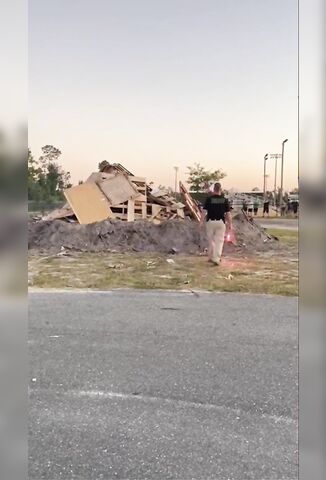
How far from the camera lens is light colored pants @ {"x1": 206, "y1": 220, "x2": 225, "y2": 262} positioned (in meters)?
0.92

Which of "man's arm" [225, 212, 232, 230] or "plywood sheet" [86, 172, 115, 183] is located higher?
"plywood sheet" [86, 172, 115, 183]

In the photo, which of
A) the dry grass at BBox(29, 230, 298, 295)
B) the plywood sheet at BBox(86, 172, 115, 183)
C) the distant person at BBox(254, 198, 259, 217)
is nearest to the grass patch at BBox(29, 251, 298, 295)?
the dry grass at BBox(29, 230, 298, 295)

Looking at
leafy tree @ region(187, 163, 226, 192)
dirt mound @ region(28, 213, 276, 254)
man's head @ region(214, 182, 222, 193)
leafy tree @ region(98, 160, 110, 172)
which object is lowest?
dirt mound @ region(28, 213, 276, 254)

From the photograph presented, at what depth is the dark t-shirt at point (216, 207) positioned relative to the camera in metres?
0.89

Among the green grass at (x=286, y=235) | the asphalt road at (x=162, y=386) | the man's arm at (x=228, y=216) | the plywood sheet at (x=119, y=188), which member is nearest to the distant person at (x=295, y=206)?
the green grass at (x=286, y=235)

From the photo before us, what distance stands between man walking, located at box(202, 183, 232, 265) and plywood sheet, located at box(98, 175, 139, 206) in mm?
211

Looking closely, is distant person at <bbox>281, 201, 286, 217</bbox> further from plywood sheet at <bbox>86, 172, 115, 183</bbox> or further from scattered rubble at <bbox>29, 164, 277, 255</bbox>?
plywood sheet at <bbox>86, 172, 115, 183</bbox>

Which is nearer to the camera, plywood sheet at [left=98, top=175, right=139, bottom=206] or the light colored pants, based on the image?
the light colored pants

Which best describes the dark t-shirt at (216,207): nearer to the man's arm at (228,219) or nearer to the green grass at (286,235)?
the man's arm at (228,219)

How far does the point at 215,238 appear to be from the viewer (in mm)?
958

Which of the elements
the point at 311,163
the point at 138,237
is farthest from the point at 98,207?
the point at 311,163

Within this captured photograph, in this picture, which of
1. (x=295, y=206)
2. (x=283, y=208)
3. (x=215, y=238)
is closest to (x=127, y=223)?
(x=215, y=238)

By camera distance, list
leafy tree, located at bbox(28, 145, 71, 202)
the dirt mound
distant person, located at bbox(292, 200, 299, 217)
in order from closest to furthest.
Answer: distant person, located at bbox(292, 200, 299, 217) < leafy tree, located at bbox(28, 145, 71, 202) < the dirt mound

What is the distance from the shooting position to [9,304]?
0.70 metres
